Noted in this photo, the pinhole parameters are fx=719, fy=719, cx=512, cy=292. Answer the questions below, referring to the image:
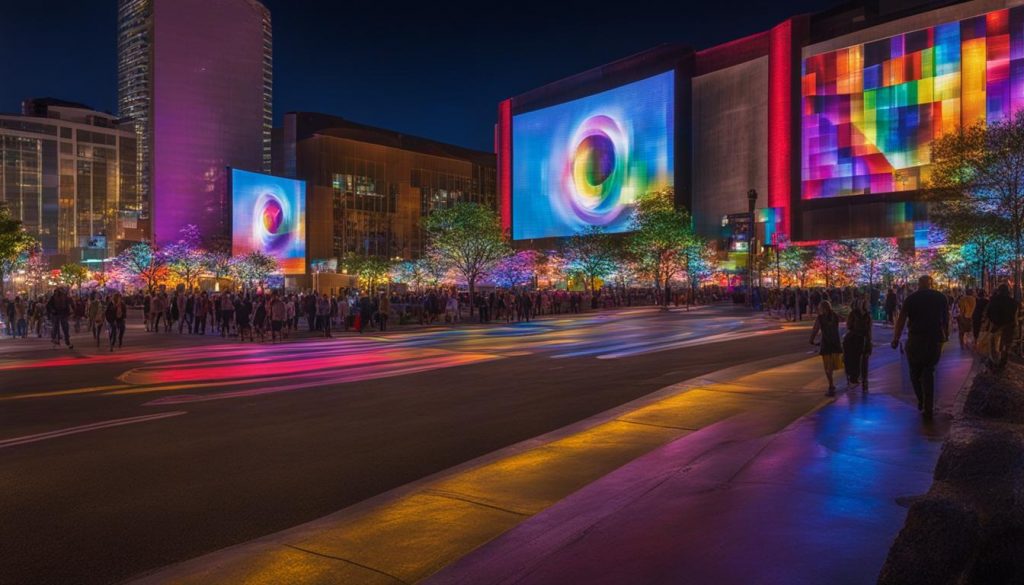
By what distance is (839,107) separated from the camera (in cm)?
7369

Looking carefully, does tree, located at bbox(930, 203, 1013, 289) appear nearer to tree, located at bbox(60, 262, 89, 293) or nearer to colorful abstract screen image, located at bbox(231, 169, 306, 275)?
colorful abstract screen image, located at bbox(231, 169, 306, 275)

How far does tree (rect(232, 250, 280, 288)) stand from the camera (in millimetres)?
66125

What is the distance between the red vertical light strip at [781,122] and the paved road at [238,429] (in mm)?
62644

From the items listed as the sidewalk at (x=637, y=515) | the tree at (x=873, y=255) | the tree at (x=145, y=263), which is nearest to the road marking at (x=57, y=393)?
the sidewalk at (x=637, y=515)

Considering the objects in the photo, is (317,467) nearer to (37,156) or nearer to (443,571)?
(443,571)

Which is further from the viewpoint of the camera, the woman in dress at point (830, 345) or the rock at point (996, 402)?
the woman in dress at point (830, 345)

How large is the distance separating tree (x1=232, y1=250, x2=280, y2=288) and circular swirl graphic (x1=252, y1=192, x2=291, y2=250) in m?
2.46

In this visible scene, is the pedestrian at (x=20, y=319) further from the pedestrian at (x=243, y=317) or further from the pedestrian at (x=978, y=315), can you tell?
the pedestrian at (x=978, y=315)

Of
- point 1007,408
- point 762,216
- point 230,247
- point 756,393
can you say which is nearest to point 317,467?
point 1007,408

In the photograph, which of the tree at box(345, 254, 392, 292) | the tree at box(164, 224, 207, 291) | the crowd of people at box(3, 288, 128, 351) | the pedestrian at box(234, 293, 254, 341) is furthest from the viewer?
the tree at box(345, 254, 392, 292)

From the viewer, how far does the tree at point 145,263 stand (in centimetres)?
6284

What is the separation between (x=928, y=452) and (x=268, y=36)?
3670 inches

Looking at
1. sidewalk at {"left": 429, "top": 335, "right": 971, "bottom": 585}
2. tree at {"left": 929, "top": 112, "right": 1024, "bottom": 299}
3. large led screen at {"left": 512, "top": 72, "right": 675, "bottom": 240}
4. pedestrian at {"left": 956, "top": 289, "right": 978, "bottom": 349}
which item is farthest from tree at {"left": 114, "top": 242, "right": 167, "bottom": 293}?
sidewalk at {"left": 429, "top": 335, "right": 971, "bottom": 585}

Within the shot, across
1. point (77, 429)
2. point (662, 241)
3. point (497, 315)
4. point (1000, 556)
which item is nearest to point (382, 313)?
point (497, 315)
